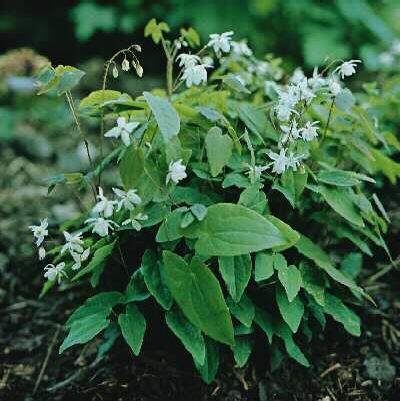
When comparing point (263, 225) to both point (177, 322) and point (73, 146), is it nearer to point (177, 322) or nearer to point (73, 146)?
point (177, 322)

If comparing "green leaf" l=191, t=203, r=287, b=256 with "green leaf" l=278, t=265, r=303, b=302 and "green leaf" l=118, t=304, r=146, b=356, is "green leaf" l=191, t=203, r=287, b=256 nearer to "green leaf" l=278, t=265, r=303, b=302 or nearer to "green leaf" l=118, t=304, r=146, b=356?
"green leaf" l=278, t=265, r=303, b=302

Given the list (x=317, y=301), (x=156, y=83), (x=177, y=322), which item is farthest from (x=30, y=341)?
(x=156, y=83)

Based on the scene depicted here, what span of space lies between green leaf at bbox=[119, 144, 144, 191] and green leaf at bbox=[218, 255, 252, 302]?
316 millimetres

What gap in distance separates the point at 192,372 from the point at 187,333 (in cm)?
37

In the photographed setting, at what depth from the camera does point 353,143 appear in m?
1.85

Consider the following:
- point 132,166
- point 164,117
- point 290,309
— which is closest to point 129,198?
point 132,166

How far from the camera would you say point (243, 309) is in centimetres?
161

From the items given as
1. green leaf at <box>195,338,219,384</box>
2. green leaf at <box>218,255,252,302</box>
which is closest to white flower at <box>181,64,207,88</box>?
green leaf at <box>218,255,252,302</box>

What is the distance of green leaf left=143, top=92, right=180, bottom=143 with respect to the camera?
1.38 meters

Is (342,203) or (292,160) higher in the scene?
(292,160)

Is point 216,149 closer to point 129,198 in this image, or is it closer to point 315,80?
point 129,198

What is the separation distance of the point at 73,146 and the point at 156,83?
4.75ft

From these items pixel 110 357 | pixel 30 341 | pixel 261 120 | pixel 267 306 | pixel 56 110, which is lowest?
pixel 56 110

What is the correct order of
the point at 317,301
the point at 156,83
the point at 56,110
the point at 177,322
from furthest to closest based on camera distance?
the point at 156,83, the point at 56,110, the point at 317,301, the point at 177,322
